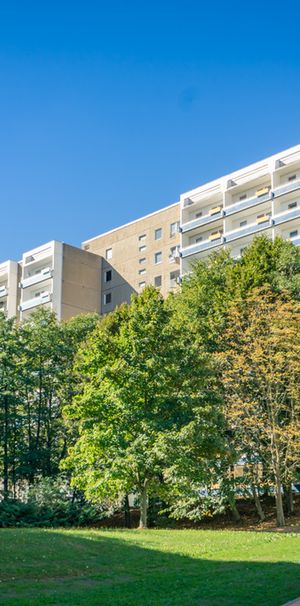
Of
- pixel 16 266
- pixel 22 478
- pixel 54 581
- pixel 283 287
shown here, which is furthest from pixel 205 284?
pixel 16 266

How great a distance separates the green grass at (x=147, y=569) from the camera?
13.5m

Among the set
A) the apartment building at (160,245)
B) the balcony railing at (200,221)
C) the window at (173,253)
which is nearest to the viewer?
the apartment building at (160,245)

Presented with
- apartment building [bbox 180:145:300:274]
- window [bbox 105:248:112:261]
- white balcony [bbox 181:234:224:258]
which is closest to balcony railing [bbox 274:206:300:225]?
apartment building [bbox 180:145:300:274]

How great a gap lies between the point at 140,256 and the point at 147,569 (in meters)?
61.6

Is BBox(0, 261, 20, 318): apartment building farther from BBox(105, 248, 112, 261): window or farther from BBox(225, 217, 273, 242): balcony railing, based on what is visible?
BBox(225, 217, 273, 242): balcony railing

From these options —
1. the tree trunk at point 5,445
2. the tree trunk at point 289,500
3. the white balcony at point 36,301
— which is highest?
the white balcony at point 36,301

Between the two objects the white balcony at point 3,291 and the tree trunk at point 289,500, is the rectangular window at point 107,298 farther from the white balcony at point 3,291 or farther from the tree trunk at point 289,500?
the tree trunk at point 289,500

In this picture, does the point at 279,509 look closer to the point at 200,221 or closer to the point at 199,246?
the point at 199,246

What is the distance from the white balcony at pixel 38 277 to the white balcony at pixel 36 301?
5.51 ft

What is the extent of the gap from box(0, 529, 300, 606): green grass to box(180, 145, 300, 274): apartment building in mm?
38056

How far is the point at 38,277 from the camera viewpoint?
7906 cm

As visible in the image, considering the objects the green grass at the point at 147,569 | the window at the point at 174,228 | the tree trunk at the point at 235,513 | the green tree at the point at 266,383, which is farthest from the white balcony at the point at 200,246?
the green grass at the point at 147,569

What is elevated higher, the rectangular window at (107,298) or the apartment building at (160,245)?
the apartment building at (160,245)

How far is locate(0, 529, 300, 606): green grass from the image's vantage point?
44.1 feet
